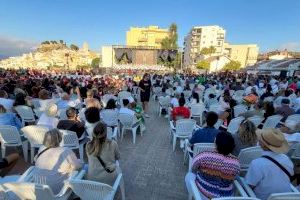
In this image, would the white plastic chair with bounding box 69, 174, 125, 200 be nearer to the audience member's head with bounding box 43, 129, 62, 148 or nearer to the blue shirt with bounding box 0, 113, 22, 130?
the audience member's head with bounding box 43, 129, 62, 148

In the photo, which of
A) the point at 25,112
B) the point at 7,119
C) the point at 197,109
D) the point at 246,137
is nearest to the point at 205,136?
the point at 246,137

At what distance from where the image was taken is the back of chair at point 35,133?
163 inches

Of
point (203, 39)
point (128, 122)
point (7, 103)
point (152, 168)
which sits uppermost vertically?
point (203, 39)

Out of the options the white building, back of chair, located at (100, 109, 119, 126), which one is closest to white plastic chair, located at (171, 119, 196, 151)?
back of chair, located at (100, 109, 119, 126)

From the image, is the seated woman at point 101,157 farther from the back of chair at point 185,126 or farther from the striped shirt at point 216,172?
the back of chair at point 185,126

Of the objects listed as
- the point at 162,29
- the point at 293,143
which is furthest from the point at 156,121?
the point at 162,29

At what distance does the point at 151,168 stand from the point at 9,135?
2749mm

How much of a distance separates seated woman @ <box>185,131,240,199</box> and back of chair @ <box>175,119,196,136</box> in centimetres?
264

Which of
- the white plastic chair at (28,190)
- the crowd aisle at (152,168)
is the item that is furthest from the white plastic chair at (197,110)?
the white plastic chair at (28,190)

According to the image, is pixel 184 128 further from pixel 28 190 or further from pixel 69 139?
pixel 28 190

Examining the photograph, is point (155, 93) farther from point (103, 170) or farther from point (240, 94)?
point (103, 170)

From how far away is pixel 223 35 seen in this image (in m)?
84.4

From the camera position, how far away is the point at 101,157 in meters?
2.98

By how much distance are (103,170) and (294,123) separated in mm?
3549
